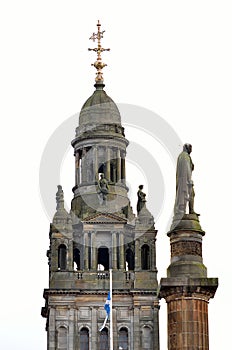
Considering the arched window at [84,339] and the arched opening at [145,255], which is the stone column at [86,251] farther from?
the arched window at [84,339]

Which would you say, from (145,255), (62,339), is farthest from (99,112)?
(62,339)

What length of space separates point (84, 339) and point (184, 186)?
166ft

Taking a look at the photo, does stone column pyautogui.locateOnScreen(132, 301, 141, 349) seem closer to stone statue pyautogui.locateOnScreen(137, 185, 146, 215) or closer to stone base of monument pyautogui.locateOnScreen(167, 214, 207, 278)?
stone statue pyautogui.locateOnScreen(137, 185, 146, 215)

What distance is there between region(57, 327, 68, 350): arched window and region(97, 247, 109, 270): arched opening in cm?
624

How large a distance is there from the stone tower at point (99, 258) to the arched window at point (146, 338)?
7 centimetres

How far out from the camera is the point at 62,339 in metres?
113

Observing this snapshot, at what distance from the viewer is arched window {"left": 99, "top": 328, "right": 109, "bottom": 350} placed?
113m

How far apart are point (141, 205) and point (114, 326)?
978cm

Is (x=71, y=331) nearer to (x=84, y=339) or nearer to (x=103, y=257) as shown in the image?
(x=84, y=339)

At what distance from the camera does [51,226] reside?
115625 mm

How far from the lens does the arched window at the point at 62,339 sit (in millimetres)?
112375

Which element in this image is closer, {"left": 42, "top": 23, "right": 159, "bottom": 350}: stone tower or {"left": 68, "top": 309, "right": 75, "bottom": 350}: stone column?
{"left": 68, "top": 309, "right": 75, "bottom": 350}: stone column

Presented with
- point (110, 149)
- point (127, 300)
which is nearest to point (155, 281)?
point (127, 300)

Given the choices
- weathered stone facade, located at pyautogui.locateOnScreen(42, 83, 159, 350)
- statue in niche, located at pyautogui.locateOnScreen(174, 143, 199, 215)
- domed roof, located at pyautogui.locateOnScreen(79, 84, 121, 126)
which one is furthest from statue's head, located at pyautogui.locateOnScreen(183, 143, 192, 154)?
domed roof, located at pyautogui.locateOnScreen(79, 84, 121, 126)
